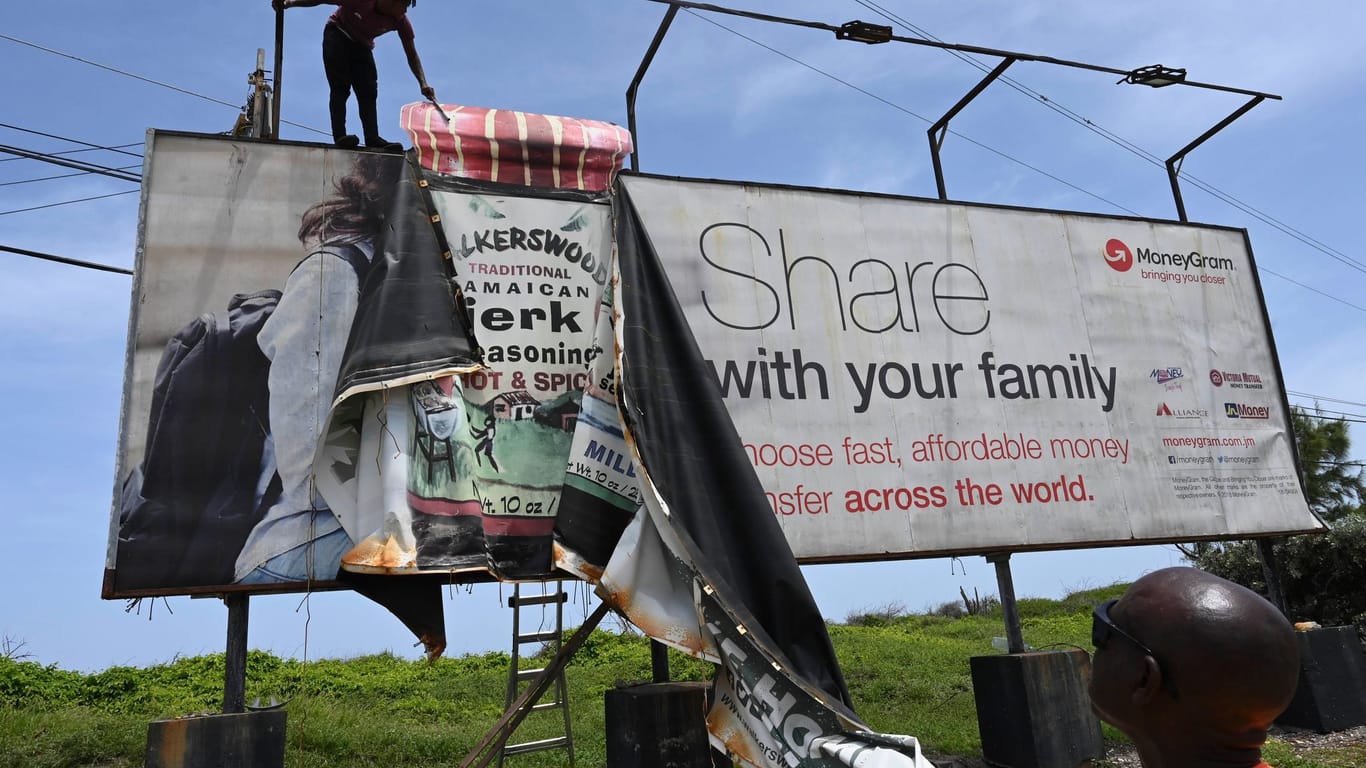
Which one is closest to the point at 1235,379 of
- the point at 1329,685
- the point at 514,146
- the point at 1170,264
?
the point at 1170,264

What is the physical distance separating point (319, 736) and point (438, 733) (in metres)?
1.44

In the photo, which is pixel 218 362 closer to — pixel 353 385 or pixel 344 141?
pixel 353 385

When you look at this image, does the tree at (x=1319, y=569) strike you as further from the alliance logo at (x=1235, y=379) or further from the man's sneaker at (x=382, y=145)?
the man's sneaker at (x=382, y=145)

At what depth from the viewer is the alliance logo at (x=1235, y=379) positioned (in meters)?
8.71

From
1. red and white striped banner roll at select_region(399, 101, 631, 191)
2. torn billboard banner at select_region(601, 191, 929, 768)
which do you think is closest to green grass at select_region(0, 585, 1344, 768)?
torn billboard banner at select_region(601, 191, 929, 768)

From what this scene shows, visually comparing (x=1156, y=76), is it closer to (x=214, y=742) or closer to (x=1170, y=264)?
Result: (x=1170, y=264)

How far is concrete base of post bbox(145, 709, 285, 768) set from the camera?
497 cm

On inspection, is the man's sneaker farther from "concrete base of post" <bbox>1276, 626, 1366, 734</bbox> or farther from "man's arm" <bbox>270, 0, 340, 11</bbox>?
"concrete base of post" <bbox>1276, 626, 1366, 734</bbox>

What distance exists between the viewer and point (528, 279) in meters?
6.64

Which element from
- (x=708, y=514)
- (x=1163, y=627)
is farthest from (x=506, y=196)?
(x=1163, y=627)

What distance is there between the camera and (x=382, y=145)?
267 inches

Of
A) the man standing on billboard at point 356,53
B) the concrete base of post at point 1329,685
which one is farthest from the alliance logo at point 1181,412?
the man standing on billboard at point 356,53

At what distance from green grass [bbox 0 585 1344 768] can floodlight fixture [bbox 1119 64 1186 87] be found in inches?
244

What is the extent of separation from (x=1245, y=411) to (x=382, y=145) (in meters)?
8.08
